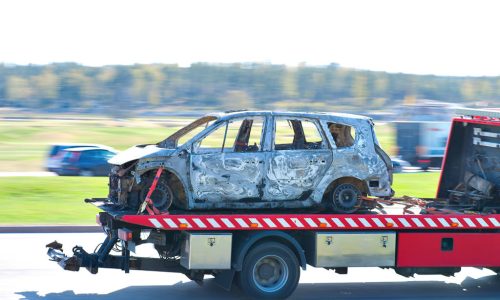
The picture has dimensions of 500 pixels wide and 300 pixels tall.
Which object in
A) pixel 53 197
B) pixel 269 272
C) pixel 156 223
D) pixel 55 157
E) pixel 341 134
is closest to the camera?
pixel 156 223

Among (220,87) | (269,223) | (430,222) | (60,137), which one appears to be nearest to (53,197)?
(269,223)

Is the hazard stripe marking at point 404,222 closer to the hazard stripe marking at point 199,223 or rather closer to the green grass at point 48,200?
the hazard stripe marking at point 199,223

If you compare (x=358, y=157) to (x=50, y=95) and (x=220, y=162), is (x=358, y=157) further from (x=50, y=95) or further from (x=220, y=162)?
(x=50, y=95)

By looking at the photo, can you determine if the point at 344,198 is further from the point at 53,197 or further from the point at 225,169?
the point at 53,197

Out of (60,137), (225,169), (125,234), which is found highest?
(225,169)

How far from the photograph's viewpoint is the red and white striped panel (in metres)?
10.3

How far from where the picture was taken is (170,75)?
13375cm

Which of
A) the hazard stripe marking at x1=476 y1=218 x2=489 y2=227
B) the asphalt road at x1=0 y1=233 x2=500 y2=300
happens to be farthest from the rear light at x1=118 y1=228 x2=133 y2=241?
the hazard stripe marking at x1=476 y1=218 x2=489 y2=227

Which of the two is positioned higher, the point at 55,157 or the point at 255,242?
the point at 255,242

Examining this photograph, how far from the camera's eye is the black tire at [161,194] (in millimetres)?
10719

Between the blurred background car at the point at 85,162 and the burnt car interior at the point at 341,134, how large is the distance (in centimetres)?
2314

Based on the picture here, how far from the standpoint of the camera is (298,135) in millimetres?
11594

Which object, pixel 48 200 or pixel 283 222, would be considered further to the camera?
pixel 48 200

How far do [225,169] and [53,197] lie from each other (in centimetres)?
1109
